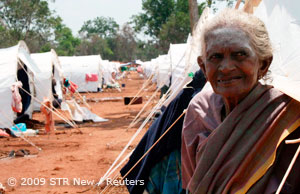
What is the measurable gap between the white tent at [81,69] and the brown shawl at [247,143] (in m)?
20.7

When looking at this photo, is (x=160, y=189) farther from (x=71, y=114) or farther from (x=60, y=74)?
(x=60, y=74)

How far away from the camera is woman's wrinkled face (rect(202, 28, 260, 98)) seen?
60.4 inches

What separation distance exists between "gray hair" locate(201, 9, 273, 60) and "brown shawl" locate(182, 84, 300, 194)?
0.16m

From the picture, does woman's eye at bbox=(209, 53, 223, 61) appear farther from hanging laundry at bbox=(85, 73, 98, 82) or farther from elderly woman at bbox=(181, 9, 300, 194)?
hanging laundry at bbox=(85, 73, 98, 82)

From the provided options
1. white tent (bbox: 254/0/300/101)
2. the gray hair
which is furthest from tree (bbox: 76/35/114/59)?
the gray hair

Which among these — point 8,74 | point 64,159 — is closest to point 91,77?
point 8,74

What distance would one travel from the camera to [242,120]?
1.50 m

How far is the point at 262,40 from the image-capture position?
1566mm

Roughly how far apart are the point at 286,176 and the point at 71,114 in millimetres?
10480

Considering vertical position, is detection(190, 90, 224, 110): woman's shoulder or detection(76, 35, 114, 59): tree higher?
detection(190, 90, 224, 110): woman's shoulder

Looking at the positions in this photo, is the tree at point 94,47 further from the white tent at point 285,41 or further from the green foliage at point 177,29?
the white tent at point 285,41

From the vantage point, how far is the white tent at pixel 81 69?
859 inches

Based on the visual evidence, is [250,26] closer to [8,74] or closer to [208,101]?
[208,101]

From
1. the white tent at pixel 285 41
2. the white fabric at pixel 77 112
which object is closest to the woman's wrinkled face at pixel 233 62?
the white tent at pixel 285 41
